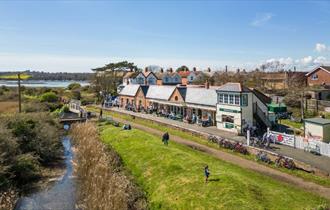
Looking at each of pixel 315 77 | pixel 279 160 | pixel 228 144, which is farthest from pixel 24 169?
pixel 315 77

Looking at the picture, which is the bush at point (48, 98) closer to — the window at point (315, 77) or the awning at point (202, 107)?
the awning at point (202, 107)

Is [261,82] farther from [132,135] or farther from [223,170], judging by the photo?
[223,170]

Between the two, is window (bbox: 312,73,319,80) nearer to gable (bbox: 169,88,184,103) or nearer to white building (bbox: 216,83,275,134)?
white building (bbox: 216,83,275,134)

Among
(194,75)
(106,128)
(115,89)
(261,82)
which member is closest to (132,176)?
(106,128)

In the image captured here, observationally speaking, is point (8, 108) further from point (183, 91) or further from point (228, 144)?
point (228, 144)

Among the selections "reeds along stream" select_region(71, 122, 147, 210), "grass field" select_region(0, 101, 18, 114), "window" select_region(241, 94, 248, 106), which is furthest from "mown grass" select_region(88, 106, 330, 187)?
"grass field" select_region(0, 101, 18, 114)

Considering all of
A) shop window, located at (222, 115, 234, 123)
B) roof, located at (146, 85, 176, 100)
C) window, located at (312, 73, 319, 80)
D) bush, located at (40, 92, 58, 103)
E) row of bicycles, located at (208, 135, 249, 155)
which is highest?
window, located at (312, 73, 319, 80)

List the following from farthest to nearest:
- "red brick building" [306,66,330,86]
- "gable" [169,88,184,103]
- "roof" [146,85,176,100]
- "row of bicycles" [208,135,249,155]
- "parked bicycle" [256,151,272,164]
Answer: "red brick building" [306,66,330,86] → "roof" [146,85,176,100] → "gable" [169,88,184,103] → "row of bicycles" [208,135,249,155] → "parked bicycle" [256,151,272,164]
